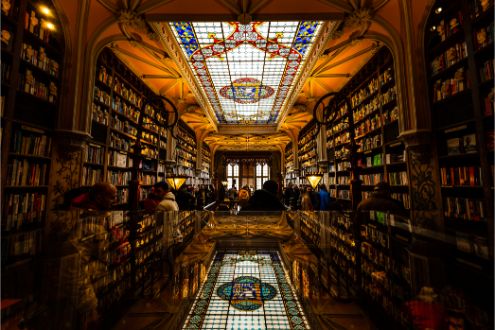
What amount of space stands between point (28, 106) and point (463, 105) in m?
5.87

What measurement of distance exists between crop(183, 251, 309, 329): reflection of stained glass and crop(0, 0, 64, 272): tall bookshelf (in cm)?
285

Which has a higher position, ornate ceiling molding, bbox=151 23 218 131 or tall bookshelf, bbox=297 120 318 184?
ornate ceiling molding, bbox=151 23 218 131

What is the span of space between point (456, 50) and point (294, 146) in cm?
934

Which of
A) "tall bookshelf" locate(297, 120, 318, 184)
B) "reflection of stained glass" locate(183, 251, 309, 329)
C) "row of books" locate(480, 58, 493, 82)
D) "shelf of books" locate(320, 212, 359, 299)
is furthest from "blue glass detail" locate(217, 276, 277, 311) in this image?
"tall bookshelf" locate(297, 120, 318, 184)

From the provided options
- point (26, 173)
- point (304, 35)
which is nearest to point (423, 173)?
point (304, 35)

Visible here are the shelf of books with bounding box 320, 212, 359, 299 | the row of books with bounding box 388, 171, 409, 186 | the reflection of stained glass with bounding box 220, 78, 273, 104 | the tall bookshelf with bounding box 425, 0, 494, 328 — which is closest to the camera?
the shelf of books with bounding box 320, 212, 359, 299

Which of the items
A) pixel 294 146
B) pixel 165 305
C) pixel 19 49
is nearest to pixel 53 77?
pixel 19 49

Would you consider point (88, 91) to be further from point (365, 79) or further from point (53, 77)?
point (365, 79)

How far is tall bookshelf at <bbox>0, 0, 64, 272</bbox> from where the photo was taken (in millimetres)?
2586

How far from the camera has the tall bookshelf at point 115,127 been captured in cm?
430

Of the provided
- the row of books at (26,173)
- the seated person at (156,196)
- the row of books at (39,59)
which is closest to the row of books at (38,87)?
the row of books at (39,59)

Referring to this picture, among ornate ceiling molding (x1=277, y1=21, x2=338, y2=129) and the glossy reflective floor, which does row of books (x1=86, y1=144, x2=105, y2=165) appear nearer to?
the glossy reflective floor

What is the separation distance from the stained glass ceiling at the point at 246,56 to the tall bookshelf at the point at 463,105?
2.12 meters

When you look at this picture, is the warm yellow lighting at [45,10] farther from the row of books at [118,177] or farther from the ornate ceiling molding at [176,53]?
the row of books at [118,177]
